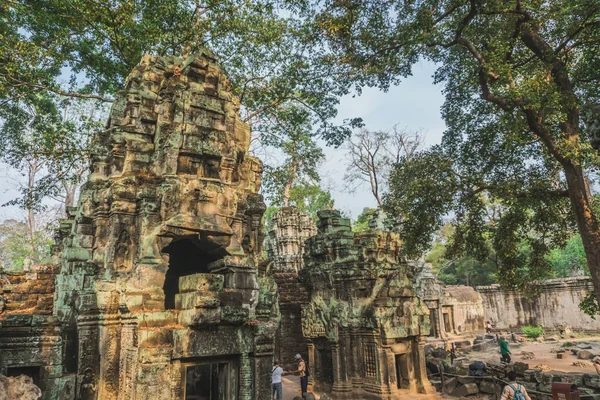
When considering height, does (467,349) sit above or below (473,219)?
below

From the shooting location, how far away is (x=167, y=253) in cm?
730

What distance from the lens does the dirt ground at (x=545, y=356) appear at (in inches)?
612

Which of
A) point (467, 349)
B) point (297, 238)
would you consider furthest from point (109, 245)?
point (467, 349)

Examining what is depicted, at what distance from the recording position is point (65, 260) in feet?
25.8

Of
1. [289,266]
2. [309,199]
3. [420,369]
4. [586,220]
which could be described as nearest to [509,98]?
[586,220]

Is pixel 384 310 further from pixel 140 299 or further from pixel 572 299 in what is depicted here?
pixel 572 299

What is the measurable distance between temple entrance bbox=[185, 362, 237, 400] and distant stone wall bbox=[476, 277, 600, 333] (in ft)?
68.4

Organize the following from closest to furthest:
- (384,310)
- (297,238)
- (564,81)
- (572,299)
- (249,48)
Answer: (564,81), (384,310), (249,48), (297,238), (572,299)

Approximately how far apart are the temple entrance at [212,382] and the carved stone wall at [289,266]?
20.1 ft

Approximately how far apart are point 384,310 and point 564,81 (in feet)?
22.3

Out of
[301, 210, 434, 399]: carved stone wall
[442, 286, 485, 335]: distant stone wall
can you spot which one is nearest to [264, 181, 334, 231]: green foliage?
[442, 286, 485, 335]: distant stone wall

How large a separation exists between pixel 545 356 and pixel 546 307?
31.0 feet

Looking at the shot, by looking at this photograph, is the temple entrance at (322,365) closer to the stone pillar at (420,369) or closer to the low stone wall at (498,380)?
the stone pillar at (420,369)

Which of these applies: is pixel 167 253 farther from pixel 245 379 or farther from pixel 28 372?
pixel 28 372
